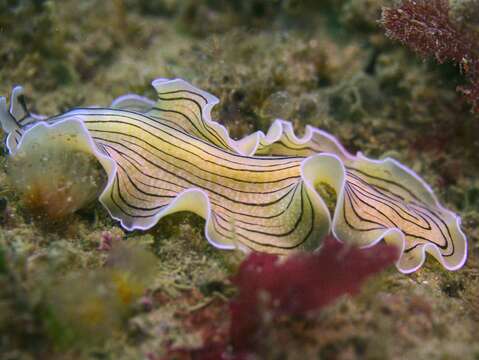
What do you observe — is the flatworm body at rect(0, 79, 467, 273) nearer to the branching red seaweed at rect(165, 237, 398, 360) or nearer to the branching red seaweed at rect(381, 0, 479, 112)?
the branching red seaweed at rect(165, 237, 398, 360)

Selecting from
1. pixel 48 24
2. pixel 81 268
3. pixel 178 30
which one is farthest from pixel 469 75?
pixel 48 24

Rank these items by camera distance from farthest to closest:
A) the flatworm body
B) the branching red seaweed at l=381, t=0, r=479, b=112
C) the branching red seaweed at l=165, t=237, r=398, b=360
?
the branching red seaweed at l=381, t=0, r=479, b=112 < the flatworm body < the branching red seaweed at l=165, t=237, r=398, b=360

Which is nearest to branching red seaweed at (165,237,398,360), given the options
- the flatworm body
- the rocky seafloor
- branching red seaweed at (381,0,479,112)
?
the rocky seafloor

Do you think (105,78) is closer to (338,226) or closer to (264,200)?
(264,200)

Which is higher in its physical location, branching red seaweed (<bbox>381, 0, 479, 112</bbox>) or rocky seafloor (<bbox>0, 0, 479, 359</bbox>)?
branching red seaweed (<bbox>381, 0, 479, 112</bbox>)

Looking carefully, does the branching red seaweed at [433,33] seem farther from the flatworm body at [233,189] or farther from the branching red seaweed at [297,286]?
the branching red seaweed at [297,286]

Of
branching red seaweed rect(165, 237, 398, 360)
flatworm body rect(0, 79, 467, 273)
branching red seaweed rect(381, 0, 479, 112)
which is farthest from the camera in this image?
branching red seaweed rect(381, 0, 479, 112)
